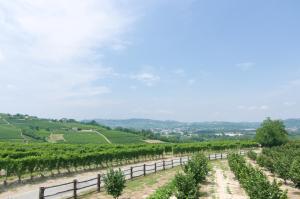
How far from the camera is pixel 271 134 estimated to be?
74938 mm

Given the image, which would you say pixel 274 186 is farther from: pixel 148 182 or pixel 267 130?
pixel 267 130

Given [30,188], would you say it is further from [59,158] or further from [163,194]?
[163,194]

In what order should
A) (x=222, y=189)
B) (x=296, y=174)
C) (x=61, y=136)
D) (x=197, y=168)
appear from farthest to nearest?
(x=61, y=136), (x=197, y=168), (x=222, y=189), (x=296, y=174)

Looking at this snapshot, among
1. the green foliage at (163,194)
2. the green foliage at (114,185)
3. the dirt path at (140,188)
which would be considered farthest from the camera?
the dirt path at (140,188)

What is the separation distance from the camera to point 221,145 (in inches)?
2808

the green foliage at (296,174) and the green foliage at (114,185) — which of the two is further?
the green foliage at (296,174)

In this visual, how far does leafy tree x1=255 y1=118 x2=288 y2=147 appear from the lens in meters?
74.2

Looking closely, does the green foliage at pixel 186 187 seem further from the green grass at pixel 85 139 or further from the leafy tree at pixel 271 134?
the green grass at pixel 85 139

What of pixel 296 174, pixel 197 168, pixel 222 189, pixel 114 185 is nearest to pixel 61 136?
pixel 197 168

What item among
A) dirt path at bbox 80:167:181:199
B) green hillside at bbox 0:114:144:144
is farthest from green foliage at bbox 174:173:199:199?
green hillside at bbox 0:114:144:144

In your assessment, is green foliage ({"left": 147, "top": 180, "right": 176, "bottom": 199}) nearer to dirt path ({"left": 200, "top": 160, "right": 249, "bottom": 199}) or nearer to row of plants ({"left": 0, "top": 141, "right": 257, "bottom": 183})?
dirt path ({"left": 200, "top": 160, "right": 249, "bottom": 199})

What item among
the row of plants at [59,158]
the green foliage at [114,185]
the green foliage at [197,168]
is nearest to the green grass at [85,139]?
the row of plants at [59,158]

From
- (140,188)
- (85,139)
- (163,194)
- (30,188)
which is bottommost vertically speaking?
(30,188)

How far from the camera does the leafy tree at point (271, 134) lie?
74.2 metres
